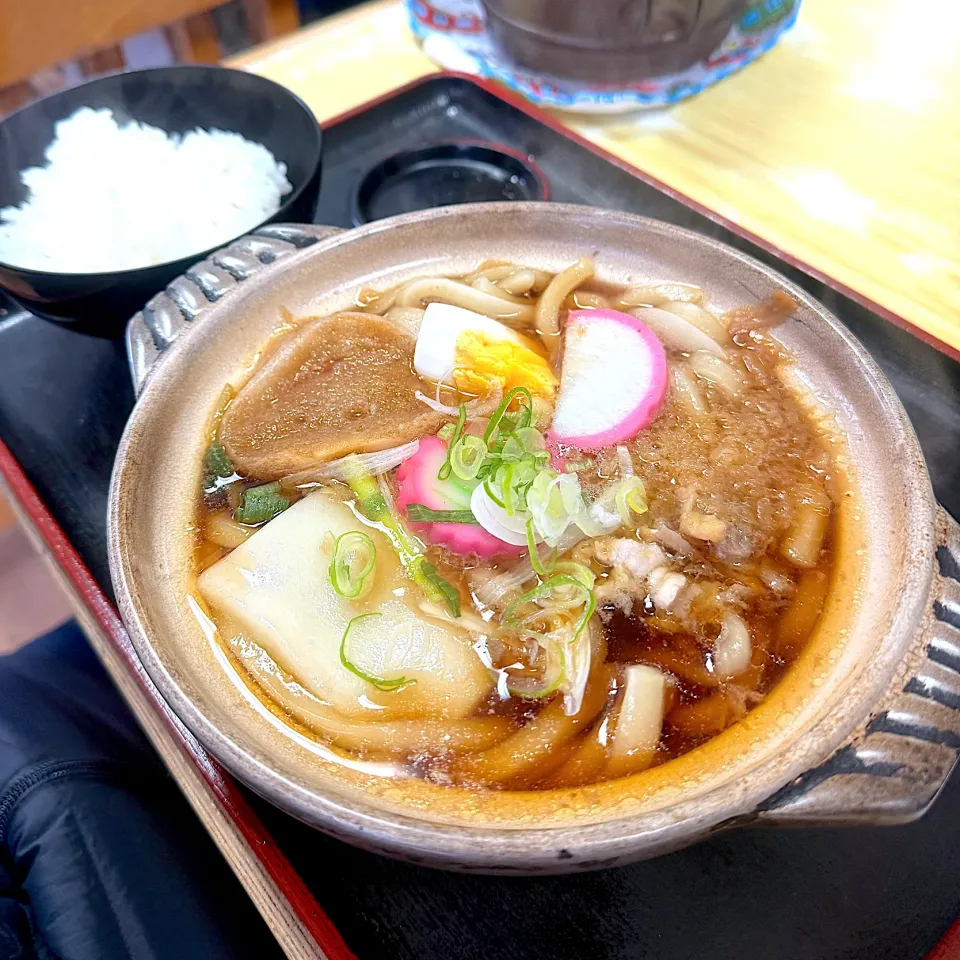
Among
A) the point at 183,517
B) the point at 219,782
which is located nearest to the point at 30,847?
the point at 219,782

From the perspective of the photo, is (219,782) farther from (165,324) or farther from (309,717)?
(165,324)

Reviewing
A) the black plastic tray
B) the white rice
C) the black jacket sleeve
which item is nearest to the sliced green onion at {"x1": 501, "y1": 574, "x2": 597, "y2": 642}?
the black plastic tray

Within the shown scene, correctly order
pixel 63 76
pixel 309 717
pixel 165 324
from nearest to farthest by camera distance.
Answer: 1. pixel 309 717
2. pixel 165 324
3. pixel 63 76

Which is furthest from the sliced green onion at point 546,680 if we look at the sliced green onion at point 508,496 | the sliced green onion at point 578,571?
the sliced green onion at point 508,496

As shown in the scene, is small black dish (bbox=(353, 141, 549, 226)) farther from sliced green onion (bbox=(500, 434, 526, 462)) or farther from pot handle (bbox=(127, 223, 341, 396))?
sliced green onion (bbox=(500, 434, 526, 462))

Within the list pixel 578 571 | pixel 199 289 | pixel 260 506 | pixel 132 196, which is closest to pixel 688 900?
pixel 578 571
